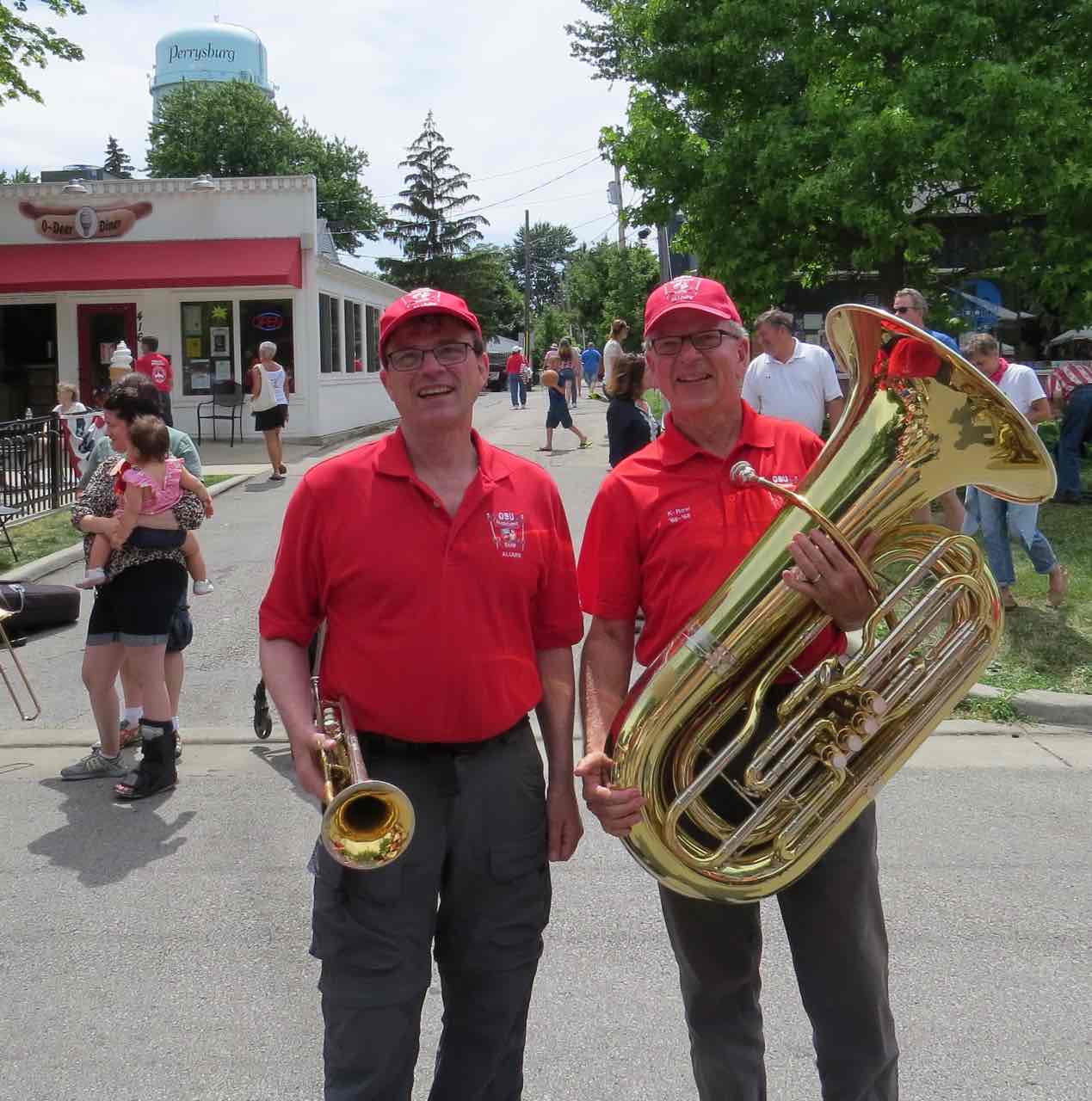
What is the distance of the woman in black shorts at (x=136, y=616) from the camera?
4.92 meters

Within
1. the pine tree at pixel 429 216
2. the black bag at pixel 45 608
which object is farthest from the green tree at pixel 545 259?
the black bag at pixel 45 608

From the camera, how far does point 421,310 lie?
229cm

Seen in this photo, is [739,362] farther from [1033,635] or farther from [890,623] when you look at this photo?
[1033,635]

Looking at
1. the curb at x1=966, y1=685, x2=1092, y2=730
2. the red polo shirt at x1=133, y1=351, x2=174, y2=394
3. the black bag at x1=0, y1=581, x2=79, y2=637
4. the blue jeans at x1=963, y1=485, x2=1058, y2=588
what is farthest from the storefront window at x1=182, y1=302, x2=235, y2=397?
the curb at x1=966, y1=685, x2=1092, y2=730

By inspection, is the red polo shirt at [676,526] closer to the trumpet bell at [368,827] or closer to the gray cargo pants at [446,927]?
the gray cargo pants at [446,927]

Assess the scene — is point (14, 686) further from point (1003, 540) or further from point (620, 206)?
point (620, 206)

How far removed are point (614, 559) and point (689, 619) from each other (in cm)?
27

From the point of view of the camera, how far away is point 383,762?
7.38 ft

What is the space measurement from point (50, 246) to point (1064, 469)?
15514 mm

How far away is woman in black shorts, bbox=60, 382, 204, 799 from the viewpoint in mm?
4918

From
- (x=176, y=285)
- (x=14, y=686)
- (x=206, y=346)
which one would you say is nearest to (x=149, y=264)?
(x=176, y=285)

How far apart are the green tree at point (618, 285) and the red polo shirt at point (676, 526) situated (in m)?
21.8

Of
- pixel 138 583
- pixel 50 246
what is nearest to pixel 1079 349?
pixel 50 246

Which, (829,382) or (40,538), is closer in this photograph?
(829,382)
